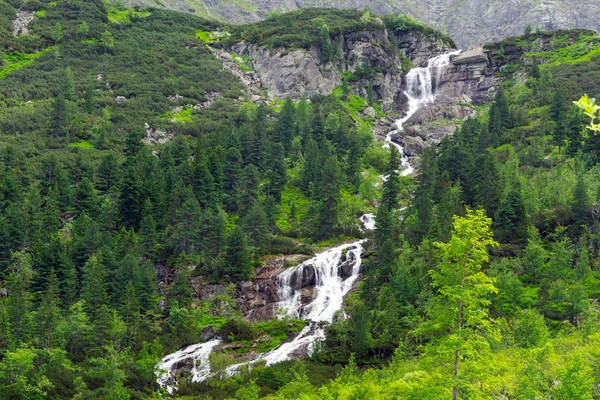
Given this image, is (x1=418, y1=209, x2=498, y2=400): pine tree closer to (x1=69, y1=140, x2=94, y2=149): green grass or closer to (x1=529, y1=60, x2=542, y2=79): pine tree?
(x1=69, y1=140, x2=94, y2=149): green grass

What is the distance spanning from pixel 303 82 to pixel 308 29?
2179cm

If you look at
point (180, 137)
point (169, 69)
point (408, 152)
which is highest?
point (169, 69)

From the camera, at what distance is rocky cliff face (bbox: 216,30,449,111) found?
526 ft

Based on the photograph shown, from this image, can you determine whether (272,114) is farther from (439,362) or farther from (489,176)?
(439,362)

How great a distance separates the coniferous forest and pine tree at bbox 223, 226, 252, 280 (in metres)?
0.27

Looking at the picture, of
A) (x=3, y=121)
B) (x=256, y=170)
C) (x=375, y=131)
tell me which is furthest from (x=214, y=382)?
(x=375, y=131)

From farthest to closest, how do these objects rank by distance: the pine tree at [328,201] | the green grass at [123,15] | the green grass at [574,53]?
the green grass at [123,15] < the green grass at [574,53] < the pine tree at [328,201]

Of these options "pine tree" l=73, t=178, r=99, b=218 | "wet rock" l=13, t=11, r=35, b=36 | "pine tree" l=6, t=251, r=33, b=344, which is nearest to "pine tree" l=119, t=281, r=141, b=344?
"pine tree" l=6, t=251, r=33, b=344

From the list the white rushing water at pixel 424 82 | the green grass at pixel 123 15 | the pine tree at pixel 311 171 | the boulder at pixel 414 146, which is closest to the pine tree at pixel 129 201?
A: the pine tree at pixel 311 171

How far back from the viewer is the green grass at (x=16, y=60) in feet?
446

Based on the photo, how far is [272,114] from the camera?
139875 mm

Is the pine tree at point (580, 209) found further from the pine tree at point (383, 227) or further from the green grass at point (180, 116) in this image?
the green grass at point (180, 116)

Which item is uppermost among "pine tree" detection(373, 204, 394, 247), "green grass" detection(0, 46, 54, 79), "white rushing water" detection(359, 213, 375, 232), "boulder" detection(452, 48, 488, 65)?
"green grass" detection(0, 46, 54, 79)

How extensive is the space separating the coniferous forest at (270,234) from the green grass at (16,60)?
1.95ft
